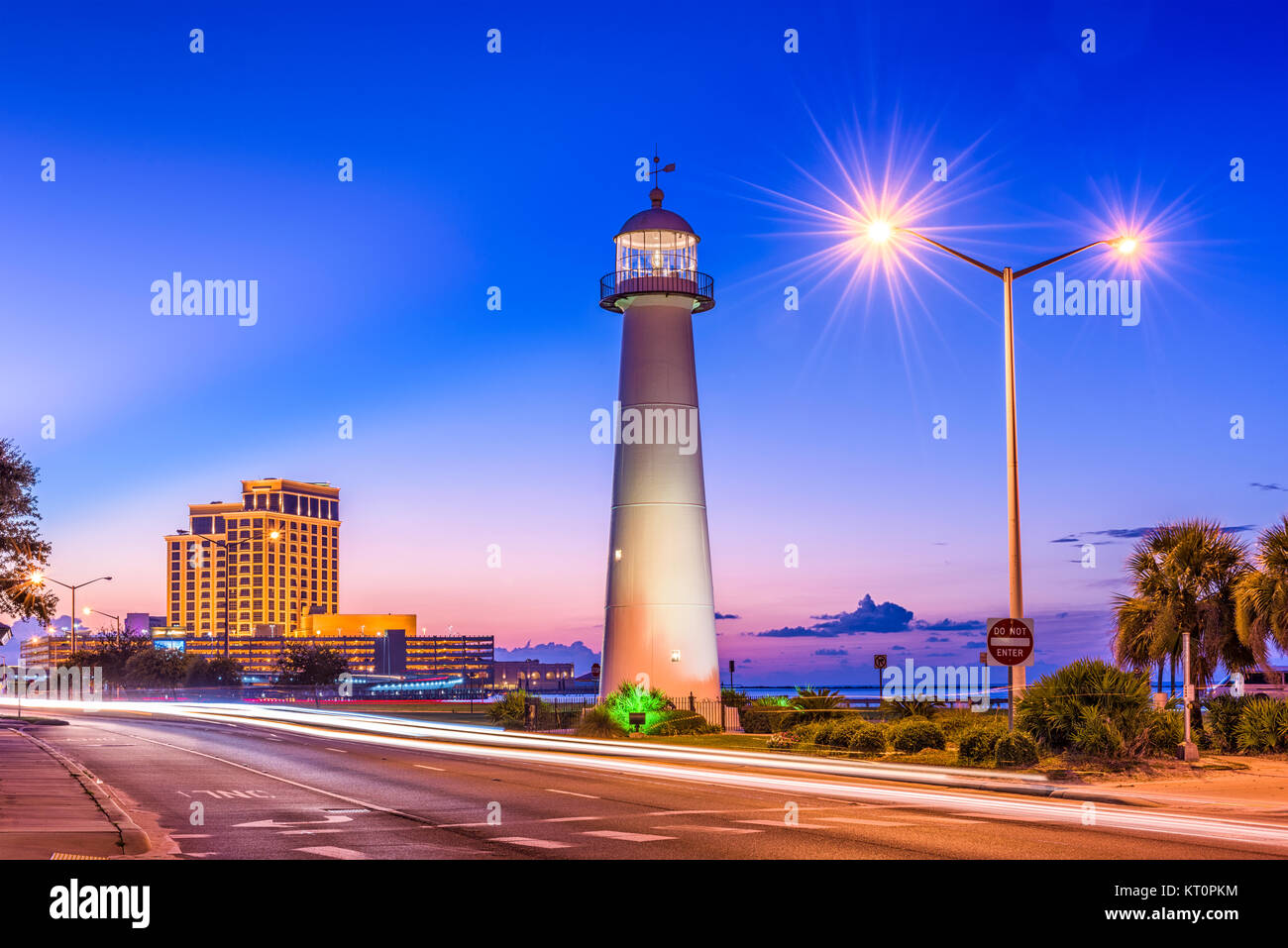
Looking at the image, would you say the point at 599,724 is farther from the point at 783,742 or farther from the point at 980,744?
the point at 980,744

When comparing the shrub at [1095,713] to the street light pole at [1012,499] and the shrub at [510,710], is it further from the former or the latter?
the shrub at [510,710]

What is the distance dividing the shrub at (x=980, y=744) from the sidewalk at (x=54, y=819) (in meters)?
15.7

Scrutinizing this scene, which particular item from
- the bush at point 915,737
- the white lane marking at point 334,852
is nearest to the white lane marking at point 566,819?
the white lane marking at point 334,852

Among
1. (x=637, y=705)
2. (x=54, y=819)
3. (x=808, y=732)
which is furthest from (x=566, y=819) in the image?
(x=637, y=705)

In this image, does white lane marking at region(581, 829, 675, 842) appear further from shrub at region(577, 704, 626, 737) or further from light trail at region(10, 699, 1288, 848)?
shrub at region(577, 704, 626, 737)

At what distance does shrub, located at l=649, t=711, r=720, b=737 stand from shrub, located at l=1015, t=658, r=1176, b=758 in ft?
49.9

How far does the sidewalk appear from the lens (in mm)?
14109

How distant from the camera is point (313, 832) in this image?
55.3ft

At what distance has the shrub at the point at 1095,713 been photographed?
25.0m

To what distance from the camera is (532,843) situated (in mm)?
15773

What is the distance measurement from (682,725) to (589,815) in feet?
70.7

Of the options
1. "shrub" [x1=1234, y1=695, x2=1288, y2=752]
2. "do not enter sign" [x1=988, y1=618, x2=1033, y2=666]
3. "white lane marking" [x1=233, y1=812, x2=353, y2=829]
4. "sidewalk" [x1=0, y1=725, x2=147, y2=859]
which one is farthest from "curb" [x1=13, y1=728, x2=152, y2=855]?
"shrub" [x1=1234, y1=695, x2=1288, y2=752]

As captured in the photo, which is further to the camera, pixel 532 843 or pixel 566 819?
pixel 566 819

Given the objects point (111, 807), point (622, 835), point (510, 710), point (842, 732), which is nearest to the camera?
point (622, 835)
